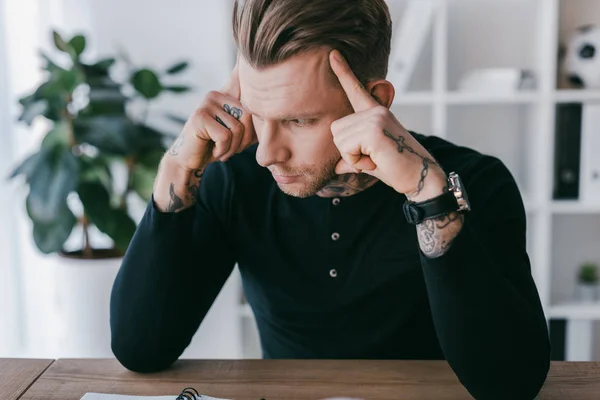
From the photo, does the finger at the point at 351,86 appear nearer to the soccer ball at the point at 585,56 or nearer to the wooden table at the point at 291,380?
the wooden table at the point at 291,380

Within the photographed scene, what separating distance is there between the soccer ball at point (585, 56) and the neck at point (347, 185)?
136cm

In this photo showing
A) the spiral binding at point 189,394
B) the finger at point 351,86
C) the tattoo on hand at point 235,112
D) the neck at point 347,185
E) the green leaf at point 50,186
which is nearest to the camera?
the spiral binding at point 189,394

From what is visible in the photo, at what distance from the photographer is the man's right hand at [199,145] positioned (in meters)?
1.23

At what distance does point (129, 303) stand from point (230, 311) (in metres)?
1.35

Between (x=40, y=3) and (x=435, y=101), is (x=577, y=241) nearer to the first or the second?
(x=435, y=101)

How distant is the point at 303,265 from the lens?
4.57ft

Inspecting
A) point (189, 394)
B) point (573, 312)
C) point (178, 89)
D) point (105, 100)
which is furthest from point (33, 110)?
point (573, 312)

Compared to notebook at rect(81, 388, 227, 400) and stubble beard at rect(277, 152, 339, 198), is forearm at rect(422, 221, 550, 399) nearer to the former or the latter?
stubble beard at rect(277, 152, 339, 198)

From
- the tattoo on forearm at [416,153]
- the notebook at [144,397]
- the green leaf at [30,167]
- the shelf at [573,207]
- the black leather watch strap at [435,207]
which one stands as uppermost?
the tattoo on forearm at [416,153]

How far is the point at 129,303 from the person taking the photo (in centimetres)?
126

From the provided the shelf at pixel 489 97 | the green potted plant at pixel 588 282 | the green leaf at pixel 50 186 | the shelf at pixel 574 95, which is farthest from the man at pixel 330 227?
the green potted plant at pixel 588 282

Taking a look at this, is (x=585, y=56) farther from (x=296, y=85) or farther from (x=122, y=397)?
(x=122, y=397)

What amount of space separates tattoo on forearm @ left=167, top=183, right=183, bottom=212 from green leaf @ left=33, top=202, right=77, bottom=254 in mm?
1011

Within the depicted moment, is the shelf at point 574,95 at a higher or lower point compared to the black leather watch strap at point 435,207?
higher
